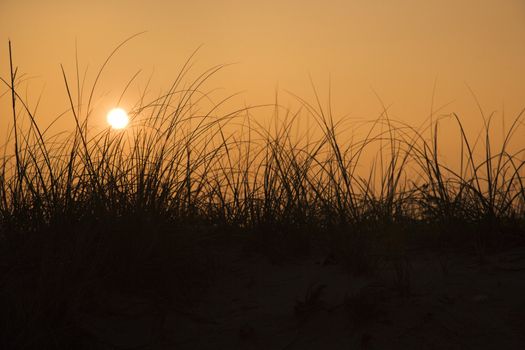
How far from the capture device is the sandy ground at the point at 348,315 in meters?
1.62

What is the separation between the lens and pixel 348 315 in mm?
1732

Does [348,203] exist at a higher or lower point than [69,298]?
higher

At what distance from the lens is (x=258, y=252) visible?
237 centimetres

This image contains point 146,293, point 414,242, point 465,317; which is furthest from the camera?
point 414,242

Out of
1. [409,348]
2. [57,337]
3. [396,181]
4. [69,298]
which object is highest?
[396,181]

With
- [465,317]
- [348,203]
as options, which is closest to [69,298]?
[465,317]

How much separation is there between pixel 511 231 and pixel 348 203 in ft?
2.36

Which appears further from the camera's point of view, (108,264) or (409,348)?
(108,264)

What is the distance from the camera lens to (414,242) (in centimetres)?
246

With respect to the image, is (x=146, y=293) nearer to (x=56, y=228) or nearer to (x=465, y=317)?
(x=56, y=228)

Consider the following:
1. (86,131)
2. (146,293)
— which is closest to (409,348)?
(146,293)

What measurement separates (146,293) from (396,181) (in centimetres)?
156

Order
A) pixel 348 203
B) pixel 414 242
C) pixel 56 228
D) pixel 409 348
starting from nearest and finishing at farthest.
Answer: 1. pixel 409 348
2. pixel 56 228
3. pixel 414 242
4. pixel 348 203

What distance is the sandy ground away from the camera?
5.31 ft
